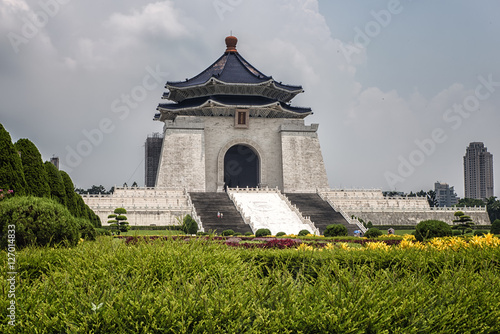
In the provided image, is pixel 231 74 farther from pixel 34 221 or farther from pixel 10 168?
pixel 34 221

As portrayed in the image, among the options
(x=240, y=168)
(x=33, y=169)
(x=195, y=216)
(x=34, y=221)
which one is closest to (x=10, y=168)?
(x=33, y=169)

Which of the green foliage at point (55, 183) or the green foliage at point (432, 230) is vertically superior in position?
the green foliage at point (55, 183)

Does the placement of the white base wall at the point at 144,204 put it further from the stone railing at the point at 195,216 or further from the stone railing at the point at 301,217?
the stone railing at the point at 301,217

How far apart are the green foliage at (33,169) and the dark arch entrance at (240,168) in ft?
109

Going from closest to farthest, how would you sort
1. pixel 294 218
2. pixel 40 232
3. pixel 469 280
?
1. pixel 469 280
2. pixel 40 232
3. pixel 294 218

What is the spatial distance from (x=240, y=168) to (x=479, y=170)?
2947 inches

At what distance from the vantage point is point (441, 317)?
4.30 metres

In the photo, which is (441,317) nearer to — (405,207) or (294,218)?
(294,218)

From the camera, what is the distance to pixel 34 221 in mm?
9852

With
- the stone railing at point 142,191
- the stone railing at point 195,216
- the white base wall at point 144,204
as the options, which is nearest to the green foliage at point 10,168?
the white base wall at point 144,204

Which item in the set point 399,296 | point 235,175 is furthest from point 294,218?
point 399,296

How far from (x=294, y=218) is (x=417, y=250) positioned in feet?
76.5

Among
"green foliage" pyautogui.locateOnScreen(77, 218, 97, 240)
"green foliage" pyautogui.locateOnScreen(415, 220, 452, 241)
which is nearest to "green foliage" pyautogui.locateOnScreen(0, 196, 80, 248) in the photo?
"green foliage" pyautogui.locateOnScreen(77, 218, 97, 240)

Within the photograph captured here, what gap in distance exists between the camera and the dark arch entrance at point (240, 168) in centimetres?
4866
